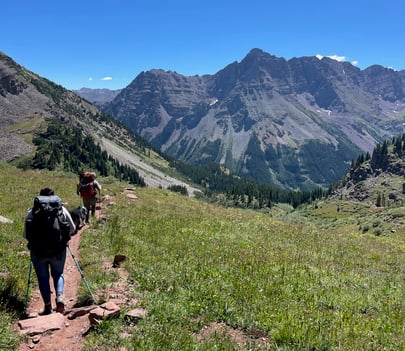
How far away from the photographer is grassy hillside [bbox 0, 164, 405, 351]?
8.67 m

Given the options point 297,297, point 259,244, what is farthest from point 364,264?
point 297,297

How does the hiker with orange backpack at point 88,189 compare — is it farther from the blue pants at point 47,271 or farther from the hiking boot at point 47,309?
the hiking boot at point 47,309

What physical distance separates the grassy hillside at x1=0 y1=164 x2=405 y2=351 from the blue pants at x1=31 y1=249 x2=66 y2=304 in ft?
2.65

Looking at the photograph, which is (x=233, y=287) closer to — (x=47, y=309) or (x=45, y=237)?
(x=47, y=309)

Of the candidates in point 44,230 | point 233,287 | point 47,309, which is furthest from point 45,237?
point 233,287

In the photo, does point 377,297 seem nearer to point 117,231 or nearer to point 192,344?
point 192,344

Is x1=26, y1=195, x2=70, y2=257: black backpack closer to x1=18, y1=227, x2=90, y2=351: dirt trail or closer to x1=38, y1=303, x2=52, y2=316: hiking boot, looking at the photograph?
x1=38, y1=303, x2=52, y2=316: hiking boot

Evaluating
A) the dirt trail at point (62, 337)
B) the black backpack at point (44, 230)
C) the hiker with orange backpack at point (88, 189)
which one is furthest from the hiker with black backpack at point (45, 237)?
the hiker with orange backpack at point (88, 189)

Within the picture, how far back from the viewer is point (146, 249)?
15875mm

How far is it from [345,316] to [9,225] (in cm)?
1588

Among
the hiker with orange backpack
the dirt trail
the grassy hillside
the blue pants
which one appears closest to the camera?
the dirt trail

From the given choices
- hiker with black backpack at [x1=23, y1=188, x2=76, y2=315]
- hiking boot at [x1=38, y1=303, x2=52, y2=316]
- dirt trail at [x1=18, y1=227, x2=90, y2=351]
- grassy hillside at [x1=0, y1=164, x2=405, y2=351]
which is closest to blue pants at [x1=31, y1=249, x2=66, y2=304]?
hiker with black backpack at [x1=23, y1=188, x2=76, y2=315]

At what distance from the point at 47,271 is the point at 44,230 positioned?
1253 mm

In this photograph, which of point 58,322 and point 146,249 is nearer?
point 58,322
